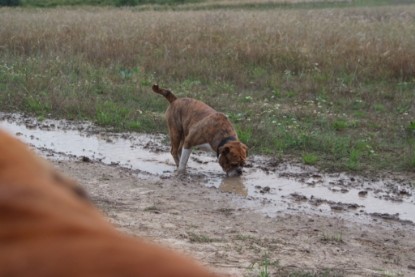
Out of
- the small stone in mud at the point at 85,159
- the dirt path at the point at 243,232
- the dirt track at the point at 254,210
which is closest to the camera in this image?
the dirt path at the point at 243,232

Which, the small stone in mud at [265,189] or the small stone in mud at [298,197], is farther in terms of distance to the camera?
the small stone in mud at [265,189]

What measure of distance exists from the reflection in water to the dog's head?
3.5 inches

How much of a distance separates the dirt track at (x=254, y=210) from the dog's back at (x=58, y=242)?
495 centimetres

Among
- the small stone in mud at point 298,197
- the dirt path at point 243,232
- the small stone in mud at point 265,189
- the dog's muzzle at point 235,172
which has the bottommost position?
the small stone in mud at point 265,189

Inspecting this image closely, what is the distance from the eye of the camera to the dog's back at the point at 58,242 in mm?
942

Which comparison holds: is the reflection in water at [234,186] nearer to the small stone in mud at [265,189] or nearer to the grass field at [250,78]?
the small stone in mud at [265,189]

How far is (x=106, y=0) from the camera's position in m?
48.8

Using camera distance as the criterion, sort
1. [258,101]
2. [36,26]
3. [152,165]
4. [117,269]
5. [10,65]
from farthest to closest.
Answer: [36,26]
[10,65]
[258,101]
[152,165]
[117,269]

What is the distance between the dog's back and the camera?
3.09 feet

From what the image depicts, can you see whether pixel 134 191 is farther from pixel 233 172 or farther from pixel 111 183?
pixel 233 172

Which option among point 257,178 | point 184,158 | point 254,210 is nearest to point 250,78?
point 257,178

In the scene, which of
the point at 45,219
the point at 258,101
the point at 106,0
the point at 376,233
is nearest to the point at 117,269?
the point at 45,219

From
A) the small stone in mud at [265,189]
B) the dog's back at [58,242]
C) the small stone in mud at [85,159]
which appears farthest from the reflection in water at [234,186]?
the dog's back at [58,242]

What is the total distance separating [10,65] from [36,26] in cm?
414
